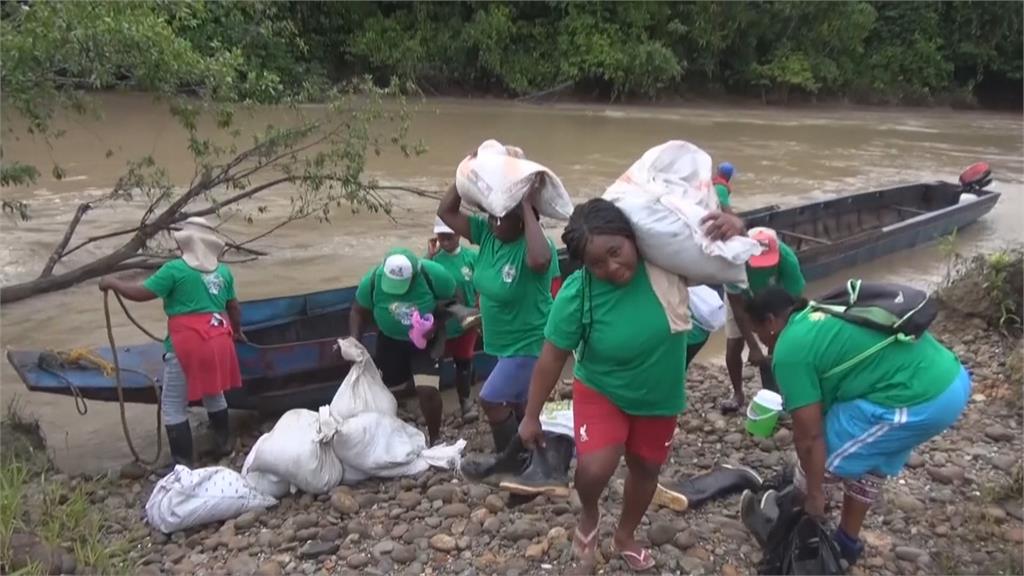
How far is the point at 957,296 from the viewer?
753cm

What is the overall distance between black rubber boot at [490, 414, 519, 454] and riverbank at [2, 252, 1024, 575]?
245mm

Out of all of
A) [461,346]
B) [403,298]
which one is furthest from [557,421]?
[461,346]

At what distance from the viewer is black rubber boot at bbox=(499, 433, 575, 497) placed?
409cm

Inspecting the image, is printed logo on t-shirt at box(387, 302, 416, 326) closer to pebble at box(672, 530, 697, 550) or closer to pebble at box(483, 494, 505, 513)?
pebble at box(483, 494, 505, 513)

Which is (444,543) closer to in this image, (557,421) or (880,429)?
(557,421)

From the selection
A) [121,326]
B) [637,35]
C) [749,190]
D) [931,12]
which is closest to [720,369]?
[121,326]

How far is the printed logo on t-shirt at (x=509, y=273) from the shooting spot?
13.5 feet

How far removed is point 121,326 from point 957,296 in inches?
290

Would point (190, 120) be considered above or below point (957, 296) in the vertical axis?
above

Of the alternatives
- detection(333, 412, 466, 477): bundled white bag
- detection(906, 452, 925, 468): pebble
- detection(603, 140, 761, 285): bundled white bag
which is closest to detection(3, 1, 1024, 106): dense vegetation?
detection(333, 412, 466, 477): bundled white bag

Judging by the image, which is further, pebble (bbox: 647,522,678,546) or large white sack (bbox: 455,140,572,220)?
large white sack (bbox: 455,140,572,220)

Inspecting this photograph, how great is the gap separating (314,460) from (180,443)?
3.70 feet

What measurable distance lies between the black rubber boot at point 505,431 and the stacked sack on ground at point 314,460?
0.51 meters

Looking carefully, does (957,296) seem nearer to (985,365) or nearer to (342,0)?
(985,365)
